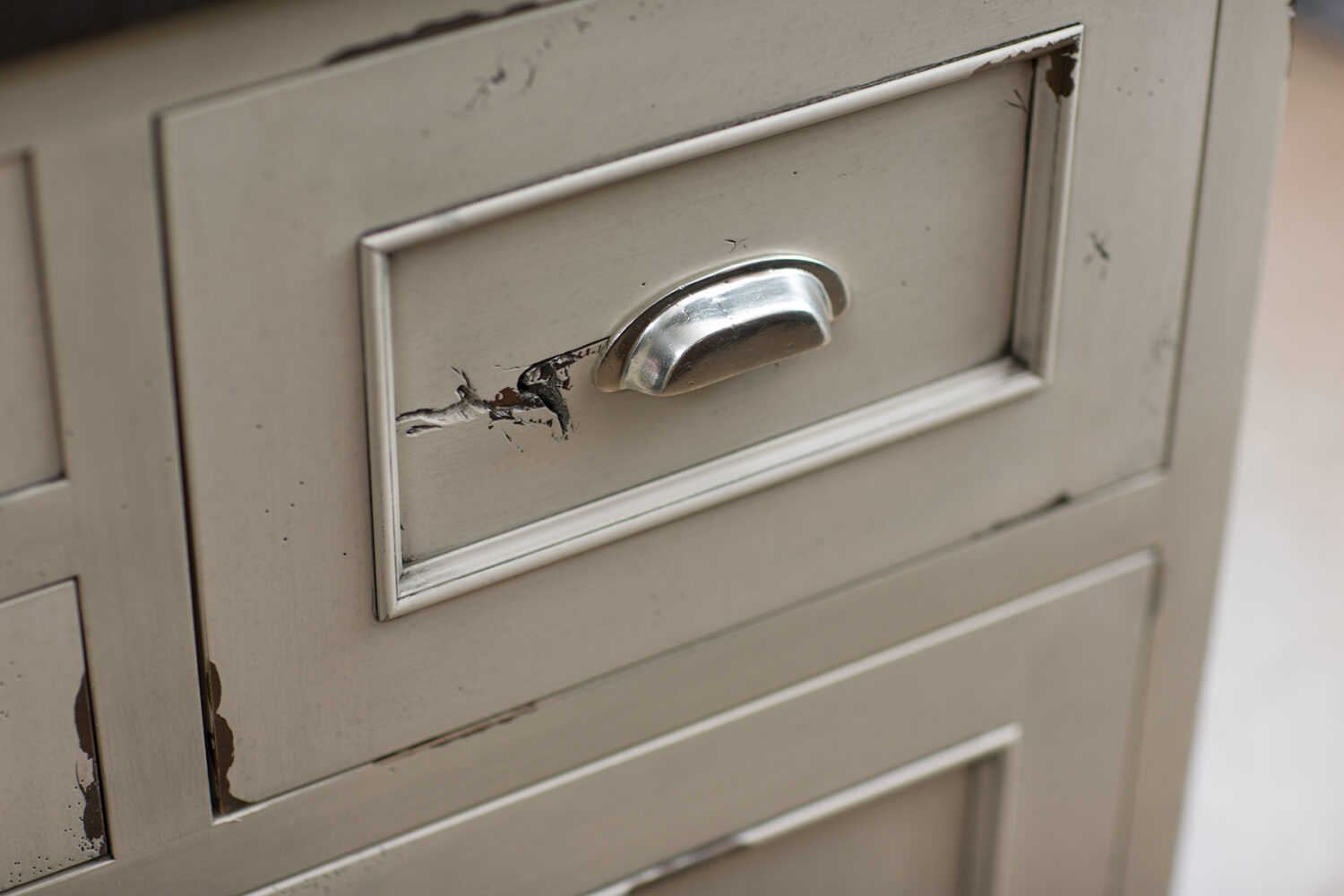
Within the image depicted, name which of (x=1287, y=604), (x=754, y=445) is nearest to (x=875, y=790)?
(x=754, y=445)

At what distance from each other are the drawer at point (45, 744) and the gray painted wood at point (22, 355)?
4 centimetres

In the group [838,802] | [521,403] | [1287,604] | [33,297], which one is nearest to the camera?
[33,297]

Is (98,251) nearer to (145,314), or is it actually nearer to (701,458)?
(145,314)

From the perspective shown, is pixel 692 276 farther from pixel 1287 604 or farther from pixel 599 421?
pixel 1287 604

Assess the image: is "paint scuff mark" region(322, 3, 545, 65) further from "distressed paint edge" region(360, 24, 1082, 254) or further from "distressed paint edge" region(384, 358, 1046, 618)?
"distressed paint edge" region(384, 358, 1046, 618)

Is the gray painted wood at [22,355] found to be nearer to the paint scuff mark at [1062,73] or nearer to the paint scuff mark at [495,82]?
the paint scuff mark at [495,82]

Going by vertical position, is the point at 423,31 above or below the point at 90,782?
above

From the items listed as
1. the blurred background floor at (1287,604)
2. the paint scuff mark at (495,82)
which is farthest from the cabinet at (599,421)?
the blurred background floor at (1287,604)

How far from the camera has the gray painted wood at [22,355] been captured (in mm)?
370

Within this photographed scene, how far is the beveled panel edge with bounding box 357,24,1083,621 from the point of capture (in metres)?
0.44

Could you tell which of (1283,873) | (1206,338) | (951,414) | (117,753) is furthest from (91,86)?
(1283,873)

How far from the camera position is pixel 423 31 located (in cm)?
40

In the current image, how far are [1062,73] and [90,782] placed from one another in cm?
40

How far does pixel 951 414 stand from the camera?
575mm
